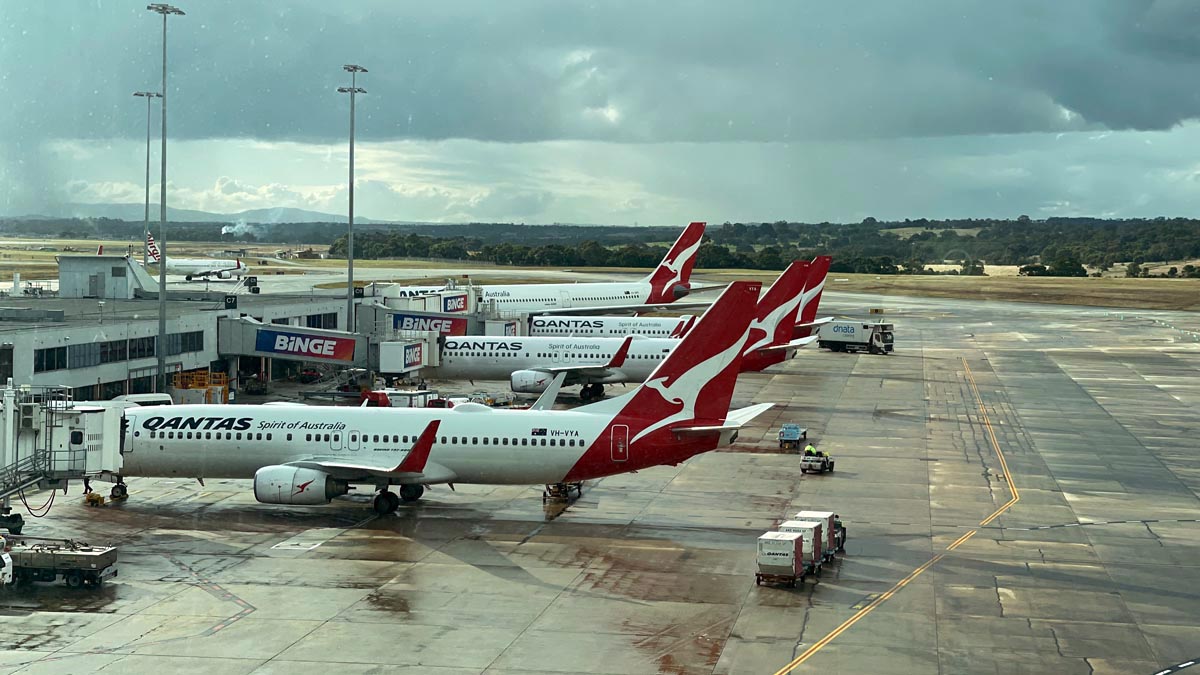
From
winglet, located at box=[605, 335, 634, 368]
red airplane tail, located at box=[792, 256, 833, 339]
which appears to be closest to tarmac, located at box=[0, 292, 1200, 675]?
winglet, located at box=[605, 335, 634, 368]

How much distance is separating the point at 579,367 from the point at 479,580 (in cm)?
4242

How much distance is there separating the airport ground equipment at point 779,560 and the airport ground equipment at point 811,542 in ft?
3.02

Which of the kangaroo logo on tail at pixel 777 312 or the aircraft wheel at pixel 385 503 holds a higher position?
the kangaroo logo on tail at pixel 777 312

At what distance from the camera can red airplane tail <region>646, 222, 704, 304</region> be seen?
128 meters

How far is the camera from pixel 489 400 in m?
72.6

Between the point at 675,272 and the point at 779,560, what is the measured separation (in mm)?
95773

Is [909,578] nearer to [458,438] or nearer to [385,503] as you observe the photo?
[458,438]

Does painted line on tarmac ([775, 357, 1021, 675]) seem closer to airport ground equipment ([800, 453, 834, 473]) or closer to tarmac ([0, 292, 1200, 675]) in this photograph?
tarmac ([0, 292, 1200, 675])

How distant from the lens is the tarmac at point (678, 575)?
29.0m

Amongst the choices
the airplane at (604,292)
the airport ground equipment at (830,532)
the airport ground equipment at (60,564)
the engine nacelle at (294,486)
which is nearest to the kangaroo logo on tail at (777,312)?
the airport ground equipment at (830,532)

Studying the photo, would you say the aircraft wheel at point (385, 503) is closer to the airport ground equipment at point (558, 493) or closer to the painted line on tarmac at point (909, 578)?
the airport ground equipment at point (558, 493)

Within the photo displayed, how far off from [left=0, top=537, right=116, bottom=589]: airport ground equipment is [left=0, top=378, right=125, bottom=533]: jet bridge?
3.21 m

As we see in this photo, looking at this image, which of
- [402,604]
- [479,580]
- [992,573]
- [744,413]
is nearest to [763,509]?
[744,413]

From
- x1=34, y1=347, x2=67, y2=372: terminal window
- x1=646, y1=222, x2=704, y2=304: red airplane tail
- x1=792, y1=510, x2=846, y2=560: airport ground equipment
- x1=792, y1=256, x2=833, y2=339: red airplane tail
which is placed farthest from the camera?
x1=646, y1=222, x2=704, y2=304: red airplane tail
